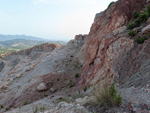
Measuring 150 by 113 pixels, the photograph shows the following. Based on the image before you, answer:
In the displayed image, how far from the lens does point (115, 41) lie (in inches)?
363

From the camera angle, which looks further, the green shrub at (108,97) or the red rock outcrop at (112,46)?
the red rock outcrop at (112,46)

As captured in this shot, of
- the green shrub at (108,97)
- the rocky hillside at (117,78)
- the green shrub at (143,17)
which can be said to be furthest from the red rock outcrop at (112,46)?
the green shrub at (108,97)

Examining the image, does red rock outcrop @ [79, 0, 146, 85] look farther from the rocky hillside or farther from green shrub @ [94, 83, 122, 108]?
green shrub @ [94, 83, 122, 108]

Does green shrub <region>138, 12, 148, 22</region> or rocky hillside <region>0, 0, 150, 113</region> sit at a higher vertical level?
green shrub <region>138, 12, 148, 22</region>

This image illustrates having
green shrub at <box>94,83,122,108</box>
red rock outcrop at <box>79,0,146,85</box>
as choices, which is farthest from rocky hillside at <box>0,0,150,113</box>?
green shrub at <box>94,83,122,108</box>

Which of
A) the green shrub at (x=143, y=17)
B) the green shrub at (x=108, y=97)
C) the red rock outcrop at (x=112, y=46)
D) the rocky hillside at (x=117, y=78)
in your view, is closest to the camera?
the green shrub at (x=108, y=97)

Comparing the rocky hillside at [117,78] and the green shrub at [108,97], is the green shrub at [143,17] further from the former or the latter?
the green shrub at [108,97]

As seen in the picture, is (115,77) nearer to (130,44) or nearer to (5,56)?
(130,44)

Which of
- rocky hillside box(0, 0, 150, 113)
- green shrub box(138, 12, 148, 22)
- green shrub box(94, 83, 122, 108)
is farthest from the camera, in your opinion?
green shrub box(138, 12, 148, 22)

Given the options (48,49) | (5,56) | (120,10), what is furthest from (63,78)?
(5,56)

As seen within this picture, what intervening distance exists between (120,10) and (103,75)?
319 inches

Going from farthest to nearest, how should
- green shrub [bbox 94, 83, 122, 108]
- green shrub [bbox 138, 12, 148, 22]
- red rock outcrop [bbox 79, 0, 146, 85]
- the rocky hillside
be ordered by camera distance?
green shrub [bbox 138, 12, 148, 22] → red rock outcrop [bbox 79, 0, 146, 85] → the rocky hillside → green shrub [bbox 94, 83, 122, 108]

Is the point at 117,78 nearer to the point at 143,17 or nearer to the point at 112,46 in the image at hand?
the point at 112,46

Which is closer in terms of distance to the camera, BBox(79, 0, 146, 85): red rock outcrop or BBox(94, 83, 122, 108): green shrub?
BBox(94, 83, 122, 108): green shrub
